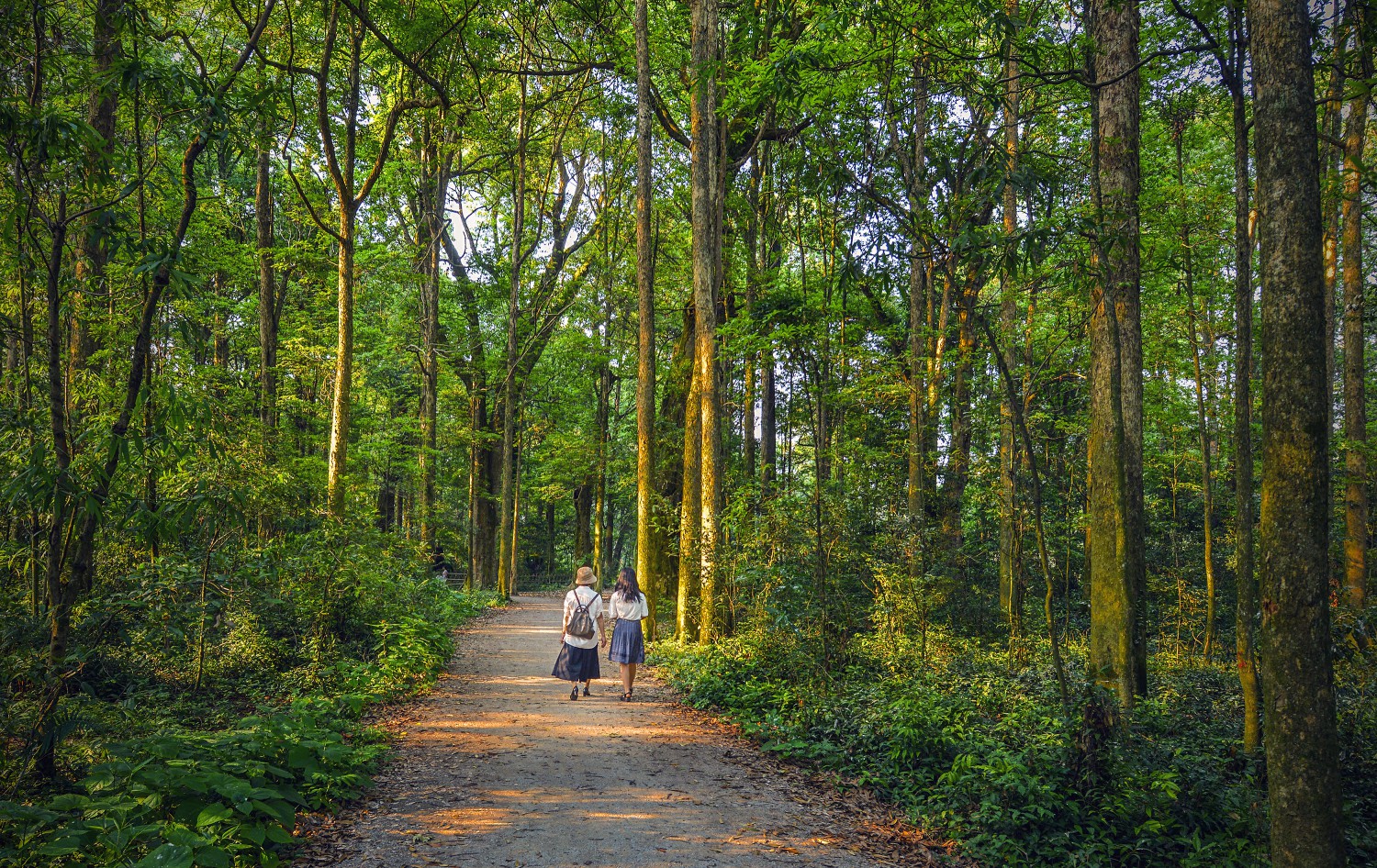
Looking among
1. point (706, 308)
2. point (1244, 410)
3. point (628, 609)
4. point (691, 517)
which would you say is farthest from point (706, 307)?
point (1244, 410)

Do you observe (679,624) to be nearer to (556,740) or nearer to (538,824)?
(556,740)

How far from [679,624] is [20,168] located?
1098 centimetres

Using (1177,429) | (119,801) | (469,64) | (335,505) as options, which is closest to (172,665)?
(335,505)

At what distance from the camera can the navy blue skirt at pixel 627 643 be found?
10.1 meters

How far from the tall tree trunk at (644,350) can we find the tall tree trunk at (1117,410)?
8.10m

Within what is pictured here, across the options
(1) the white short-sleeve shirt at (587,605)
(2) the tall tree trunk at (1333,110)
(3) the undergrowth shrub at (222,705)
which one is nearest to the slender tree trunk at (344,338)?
(3) the undergrowth shrub at (222,705)

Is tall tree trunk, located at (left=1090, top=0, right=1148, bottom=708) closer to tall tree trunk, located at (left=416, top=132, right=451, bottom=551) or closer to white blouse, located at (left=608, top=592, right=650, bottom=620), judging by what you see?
white blouse, located at (left=608, top=592, right=650, bottom=620)

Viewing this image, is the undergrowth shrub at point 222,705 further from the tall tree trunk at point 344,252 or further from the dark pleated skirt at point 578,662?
the tall tree trunk at point 344,252

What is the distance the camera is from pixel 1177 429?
19047 millimetres

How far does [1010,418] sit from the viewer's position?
13.4 m

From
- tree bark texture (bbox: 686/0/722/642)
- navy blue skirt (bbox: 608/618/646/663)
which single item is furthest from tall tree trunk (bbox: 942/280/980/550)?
navy blue skirt (bbox: 608/618/646/663)

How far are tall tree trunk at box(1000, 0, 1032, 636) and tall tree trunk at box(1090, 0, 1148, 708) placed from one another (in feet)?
3.60

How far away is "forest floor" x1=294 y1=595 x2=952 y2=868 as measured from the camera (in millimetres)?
4727

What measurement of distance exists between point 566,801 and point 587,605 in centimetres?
428
